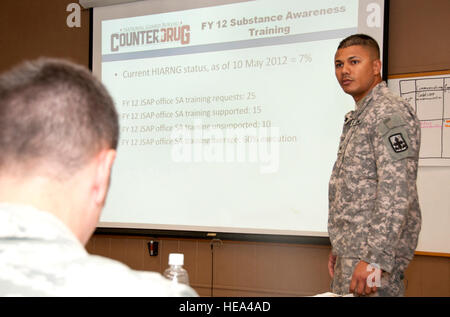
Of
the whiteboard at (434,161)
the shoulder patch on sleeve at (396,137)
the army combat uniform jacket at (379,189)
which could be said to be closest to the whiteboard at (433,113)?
the whiteboard at (434,161)

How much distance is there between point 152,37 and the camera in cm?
367

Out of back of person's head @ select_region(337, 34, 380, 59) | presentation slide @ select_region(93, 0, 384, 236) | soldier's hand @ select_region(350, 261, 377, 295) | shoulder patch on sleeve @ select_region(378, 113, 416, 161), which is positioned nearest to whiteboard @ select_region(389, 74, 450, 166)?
presentation slide @ select_region(93, 0, 384, 236)

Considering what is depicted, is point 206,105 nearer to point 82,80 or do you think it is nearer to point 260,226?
point 260,226

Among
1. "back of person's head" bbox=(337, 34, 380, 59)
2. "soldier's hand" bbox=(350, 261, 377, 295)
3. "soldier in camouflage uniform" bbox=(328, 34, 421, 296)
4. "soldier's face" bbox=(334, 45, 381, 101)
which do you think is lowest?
"soldier's hand" bbox=(350, 261, 377, 295)

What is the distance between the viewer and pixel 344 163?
200 cm

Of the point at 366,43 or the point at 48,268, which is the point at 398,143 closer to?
the point at 366,43

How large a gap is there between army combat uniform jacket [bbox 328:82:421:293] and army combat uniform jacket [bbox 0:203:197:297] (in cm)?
137

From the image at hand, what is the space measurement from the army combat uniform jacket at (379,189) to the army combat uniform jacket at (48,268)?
1.37 m

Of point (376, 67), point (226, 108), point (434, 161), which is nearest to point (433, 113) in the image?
point (434, 161)

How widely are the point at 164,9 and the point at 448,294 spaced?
8.70 feet

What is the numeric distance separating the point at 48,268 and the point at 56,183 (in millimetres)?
134

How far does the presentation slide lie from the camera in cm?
307

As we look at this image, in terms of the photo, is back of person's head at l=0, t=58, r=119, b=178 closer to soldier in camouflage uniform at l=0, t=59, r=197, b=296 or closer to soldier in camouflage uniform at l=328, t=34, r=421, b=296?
soldier in camouflage uniform at l=0, t=59, r=197, b=296

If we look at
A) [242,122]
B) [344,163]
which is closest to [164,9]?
[242,122]
